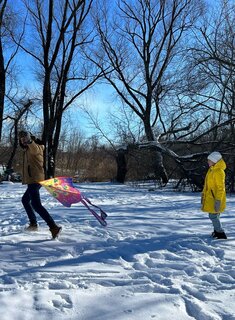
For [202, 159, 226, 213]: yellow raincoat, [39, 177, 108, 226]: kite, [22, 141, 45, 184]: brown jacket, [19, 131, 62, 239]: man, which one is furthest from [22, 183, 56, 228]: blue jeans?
[202, 159, 226, 213]: yellow raincoat

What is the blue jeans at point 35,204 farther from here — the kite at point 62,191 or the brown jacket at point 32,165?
the kite at point 62,191

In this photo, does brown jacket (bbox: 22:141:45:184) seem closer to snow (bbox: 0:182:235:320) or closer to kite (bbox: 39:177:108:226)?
kite (bbox: 39:177:108:226)

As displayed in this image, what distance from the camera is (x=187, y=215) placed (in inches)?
313

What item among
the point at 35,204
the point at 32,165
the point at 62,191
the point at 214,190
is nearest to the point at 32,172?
the point at 32,165

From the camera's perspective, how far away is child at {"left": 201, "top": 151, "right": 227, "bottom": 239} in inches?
223

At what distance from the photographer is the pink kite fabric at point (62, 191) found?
581cm

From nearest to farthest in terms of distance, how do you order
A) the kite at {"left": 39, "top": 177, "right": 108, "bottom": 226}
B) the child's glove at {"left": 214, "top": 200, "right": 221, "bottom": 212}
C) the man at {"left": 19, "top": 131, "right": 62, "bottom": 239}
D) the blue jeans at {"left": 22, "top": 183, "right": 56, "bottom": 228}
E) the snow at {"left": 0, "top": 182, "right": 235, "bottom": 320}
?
the snow at {"left": 0, "top": 182, "right": 235, "bottom": 320} < the blue jeans at {"left": 22, "top": 183, "right": 56, "bottom": 228} < the man at {"left": 19, "top": 131, "right": 62, "bottom": 239} < the child's glove at {"left": 214, "top": 200, "right": 221, "bottom": 212} < the kite at {"left": 39, "top": 177, "right": 108, "bottom": 226}

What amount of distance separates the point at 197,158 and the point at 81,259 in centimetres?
1068

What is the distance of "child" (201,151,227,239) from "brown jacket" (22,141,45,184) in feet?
8.70

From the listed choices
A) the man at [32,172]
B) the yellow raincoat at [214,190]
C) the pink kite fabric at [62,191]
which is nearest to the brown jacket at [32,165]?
the man at [32,172]

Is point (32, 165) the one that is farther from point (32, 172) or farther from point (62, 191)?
point (62, 191)

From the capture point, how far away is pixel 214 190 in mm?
5777

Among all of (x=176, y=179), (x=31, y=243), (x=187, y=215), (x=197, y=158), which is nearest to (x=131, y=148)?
(x=176, y=179)

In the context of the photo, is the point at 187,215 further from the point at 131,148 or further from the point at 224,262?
the point at 131,148
